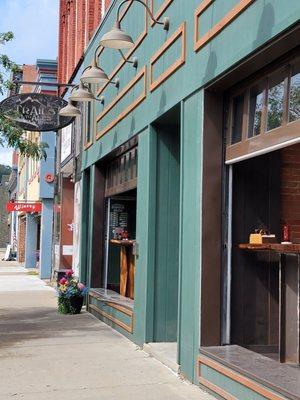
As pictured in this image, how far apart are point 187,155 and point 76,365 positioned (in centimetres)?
303

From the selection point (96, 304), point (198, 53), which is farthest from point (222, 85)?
point (96, 304)

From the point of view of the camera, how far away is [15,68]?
10.9 meters

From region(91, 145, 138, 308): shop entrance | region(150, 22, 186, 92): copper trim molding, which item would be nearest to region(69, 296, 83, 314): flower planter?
region(91, 145, 138, 308): shop entrance

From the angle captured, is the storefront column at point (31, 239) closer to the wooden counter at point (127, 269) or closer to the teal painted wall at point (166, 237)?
the wooden counter at point (127, 269)

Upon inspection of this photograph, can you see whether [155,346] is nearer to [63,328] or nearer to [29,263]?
[63,328]

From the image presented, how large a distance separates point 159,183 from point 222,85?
259 cm

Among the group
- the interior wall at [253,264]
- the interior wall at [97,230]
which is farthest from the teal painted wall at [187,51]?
the interior wall at [253,264]

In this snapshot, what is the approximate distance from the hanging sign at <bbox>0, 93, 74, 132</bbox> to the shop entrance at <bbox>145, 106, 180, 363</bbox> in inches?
262

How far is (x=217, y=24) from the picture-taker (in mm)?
6324

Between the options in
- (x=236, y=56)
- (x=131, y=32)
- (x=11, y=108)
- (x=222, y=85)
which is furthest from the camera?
(x=11, y=108)

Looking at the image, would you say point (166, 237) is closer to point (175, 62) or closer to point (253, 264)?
A: point (253, 264)

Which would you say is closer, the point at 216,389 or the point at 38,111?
the point at 216,389

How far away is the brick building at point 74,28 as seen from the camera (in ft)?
49.6

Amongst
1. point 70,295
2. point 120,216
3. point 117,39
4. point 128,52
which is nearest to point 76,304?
point 70,295
